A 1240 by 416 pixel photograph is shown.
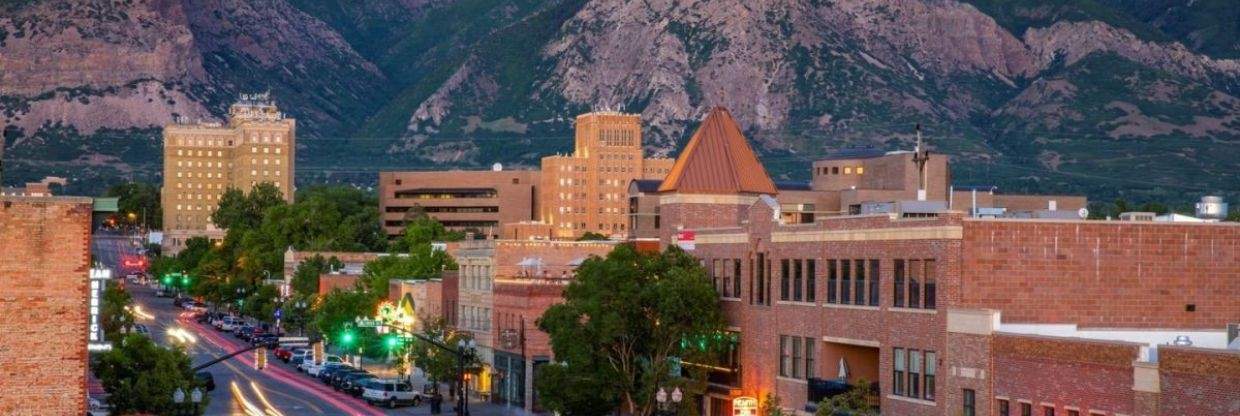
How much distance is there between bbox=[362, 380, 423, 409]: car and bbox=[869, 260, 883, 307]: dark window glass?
4891 cm

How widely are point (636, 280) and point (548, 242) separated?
1333 inches

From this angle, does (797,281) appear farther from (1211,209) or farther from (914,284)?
(1211,209)

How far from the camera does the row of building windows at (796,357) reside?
280 feet

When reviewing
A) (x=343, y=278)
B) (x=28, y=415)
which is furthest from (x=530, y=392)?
(x=343, y=278)

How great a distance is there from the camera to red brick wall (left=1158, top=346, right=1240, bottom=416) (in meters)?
54.7

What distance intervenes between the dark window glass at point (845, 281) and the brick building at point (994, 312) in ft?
0.25

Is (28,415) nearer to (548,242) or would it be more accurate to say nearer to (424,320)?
(548,242)

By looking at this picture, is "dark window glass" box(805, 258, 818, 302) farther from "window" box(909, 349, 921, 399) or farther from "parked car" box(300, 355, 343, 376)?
"parked car" box(300, 355, 343, 376)

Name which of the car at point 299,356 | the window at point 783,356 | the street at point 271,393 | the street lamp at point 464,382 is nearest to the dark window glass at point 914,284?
the window at point 783,356

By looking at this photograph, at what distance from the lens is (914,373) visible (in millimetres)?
75250

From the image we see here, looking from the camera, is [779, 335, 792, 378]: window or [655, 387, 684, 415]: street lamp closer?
[655, 387, 684, 415]: street lamp

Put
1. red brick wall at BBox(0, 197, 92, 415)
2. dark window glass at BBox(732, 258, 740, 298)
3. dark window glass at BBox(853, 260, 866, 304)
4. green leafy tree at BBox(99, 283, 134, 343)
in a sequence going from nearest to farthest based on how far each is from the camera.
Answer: red brick wall at BBox(0, 197, 92, 415)
dark window glass at BBox(853, 260, 866, 304)
dark window glass at BBox(732, 258, 740, 298)
green leafy tree at BBox(99, 283, 134, 343)

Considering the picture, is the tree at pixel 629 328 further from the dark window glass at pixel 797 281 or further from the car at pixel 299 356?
the car at pixel 299 356

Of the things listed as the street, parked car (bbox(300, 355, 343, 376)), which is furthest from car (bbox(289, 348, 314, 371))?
parked car (bbox(300, 355, 343, 376))
